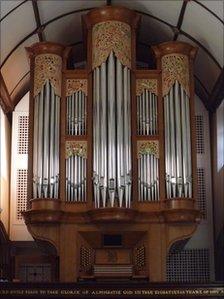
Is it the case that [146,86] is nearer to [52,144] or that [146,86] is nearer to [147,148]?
[147,148]


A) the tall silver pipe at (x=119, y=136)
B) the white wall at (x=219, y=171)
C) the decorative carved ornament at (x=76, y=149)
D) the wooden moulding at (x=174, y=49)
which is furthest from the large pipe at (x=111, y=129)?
the white wall at (x=219, y=171)

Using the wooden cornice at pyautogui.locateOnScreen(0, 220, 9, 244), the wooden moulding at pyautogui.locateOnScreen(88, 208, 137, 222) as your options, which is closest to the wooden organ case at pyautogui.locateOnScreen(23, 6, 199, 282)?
the wooden moulding at pyautogui.locateOnScreen(88, 208, 137, 222)

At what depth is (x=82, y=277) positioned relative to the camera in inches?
579

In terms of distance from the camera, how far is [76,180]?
49.1 feet

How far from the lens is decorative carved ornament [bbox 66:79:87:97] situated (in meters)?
15.7

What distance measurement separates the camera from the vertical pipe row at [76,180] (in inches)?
587

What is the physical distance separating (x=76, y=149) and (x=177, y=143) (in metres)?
2.09

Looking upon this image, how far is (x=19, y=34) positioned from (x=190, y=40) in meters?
3.84

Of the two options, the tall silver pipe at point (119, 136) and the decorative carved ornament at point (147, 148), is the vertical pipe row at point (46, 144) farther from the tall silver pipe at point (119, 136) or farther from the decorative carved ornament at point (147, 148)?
the decorative carved ornament at point (147, 148)

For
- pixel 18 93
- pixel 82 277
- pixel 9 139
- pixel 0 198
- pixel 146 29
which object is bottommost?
pixel 82 277

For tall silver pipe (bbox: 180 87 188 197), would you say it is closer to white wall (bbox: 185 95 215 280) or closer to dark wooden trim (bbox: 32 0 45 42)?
white wall (bbox: 185 95 215 280)

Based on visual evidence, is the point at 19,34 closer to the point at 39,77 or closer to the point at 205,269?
the point at 39,77

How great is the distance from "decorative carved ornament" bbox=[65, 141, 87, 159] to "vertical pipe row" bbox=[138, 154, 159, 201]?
45.8 inches

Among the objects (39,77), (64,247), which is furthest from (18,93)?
(64,247)
